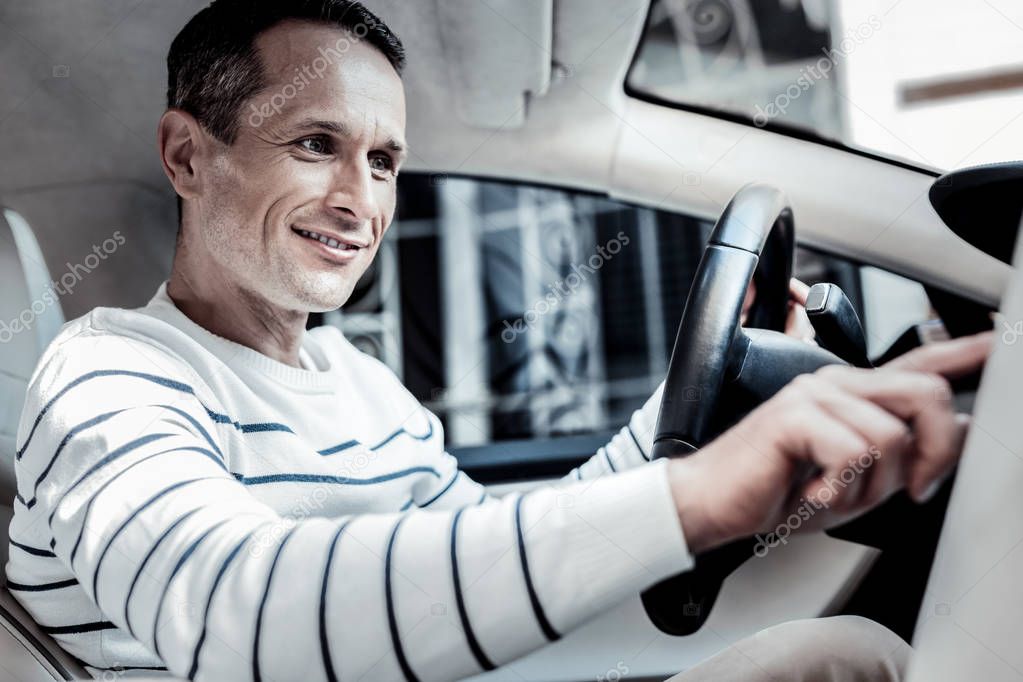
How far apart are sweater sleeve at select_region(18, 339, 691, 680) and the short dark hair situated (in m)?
0.26

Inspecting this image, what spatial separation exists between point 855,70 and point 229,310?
1.65 ft

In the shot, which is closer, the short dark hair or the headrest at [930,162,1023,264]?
the headrest at [930,162,1023,264]

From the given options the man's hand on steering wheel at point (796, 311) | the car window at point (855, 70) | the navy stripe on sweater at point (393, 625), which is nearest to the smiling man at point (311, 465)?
the navy stripe on sweater at point (393, 625)

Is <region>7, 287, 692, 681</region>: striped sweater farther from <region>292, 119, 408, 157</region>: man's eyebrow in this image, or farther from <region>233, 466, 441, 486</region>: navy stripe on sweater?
<region>292, 119, 408, 157</region>: man's eyebrow

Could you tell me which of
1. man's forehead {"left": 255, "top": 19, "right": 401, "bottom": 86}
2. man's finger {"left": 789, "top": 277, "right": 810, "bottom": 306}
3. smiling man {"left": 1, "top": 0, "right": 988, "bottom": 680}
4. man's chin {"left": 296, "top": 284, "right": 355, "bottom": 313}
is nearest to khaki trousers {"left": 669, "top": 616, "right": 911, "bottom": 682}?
smiling man {"left": 1, "top": 0, "right": 988, "bottom": 680}

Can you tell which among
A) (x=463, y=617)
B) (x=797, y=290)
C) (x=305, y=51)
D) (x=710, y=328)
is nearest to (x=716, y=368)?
(x=710, y=328)

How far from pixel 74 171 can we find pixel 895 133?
2.07 feet

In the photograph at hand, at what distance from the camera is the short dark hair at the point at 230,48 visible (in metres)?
0.65

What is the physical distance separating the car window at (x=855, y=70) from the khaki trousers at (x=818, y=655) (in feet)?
1.01

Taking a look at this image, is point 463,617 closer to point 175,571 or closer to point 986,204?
point 175,571

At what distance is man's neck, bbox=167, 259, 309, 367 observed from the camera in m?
0.69

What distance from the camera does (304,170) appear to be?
64 cm

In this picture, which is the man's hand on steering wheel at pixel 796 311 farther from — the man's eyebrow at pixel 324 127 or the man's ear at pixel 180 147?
the man's ear at pixel 180 147

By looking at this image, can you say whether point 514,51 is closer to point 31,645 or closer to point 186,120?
point 186,120
